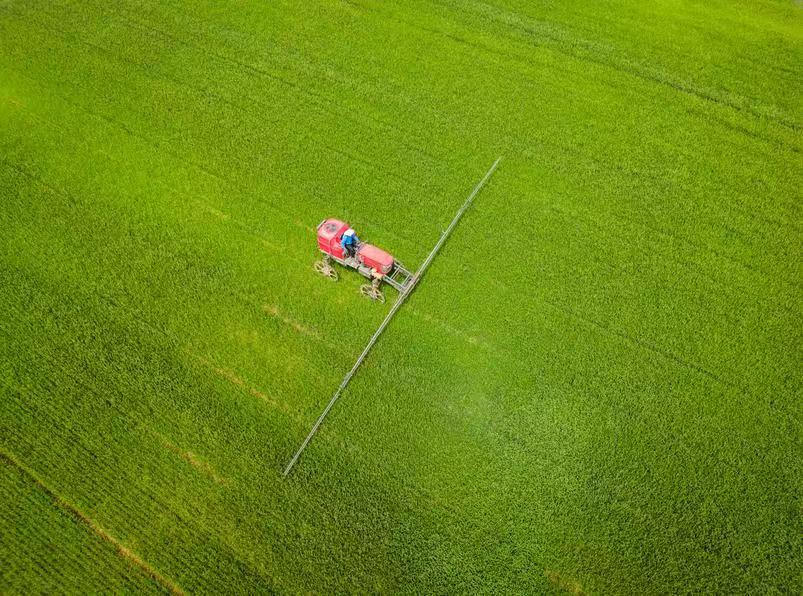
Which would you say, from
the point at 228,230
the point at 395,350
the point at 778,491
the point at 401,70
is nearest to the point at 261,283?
the point at 228,230

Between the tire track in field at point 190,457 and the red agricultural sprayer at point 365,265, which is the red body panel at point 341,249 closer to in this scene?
the red agricultural sprayer at point 365,265

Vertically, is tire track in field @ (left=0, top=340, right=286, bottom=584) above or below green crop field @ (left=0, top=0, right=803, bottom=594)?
below

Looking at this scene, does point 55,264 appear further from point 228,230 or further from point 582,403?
point 582,403

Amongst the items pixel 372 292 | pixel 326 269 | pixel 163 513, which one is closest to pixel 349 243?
pixel 326 269

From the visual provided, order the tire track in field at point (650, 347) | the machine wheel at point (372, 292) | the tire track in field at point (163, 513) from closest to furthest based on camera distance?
the tire track in field at point (163, 513) < the tire track in field at point (650, 347) < the machine wheel at point (372, 292)

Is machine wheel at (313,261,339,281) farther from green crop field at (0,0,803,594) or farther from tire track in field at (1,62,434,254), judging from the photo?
tire track in field at (1,62,434,254)

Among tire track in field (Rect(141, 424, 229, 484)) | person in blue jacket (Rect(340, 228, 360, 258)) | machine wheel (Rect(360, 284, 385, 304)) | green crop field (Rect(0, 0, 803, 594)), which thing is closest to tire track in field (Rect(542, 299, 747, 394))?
green crop field (Rect(0, 0, 803, 594))

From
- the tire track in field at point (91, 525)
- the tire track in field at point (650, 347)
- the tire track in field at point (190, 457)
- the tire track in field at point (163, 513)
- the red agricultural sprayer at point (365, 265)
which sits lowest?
the tire track in field at point (91, 525)

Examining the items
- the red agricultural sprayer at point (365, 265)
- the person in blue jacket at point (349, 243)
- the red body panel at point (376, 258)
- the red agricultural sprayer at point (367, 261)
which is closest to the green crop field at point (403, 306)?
the red agricultural sprayer at point (365, 265)
